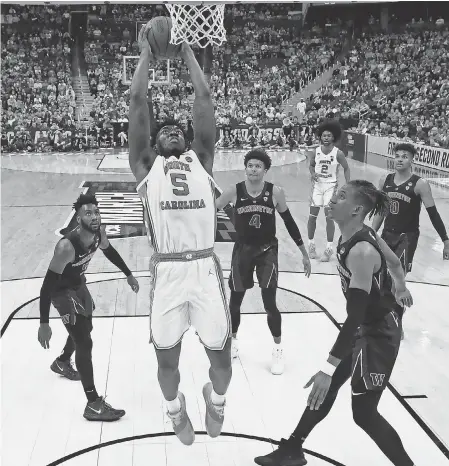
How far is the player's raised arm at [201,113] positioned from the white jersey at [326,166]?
16.3ft

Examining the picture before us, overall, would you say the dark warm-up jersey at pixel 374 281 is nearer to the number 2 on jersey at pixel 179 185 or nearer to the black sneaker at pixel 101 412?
the number 2 on jersey at pixel 179 185

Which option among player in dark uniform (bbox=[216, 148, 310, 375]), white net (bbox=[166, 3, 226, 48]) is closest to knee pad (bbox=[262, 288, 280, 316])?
player in dark uniform (bbox=[216, 148, 310, 375])

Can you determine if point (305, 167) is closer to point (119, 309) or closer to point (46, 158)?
point (46, 158)

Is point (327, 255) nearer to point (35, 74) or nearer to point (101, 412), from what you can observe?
point (101, 412)

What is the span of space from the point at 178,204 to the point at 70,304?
1290mm

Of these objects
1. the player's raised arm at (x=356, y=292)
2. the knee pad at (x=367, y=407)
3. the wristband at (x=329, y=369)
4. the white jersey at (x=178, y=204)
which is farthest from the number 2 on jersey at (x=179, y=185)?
the knee pad at (x=367, y=407)

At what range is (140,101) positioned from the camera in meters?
3.18

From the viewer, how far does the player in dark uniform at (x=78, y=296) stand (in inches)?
156

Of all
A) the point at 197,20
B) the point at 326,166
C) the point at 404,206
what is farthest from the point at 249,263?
the point at 197,20

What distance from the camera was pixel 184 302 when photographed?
3248 millimetres

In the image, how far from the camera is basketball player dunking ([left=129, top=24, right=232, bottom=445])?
10.5ft

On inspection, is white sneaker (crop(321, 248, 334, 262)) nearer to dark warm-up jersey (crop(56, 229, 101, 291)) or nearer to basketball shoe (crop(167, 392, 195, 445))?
dark warm-up jersey (crop(56, 229, 101, 291))

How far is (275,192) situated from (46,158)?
50.9 ft

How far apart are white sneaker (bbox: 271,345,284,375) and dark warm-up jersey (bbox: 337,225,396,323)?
1756 mm
